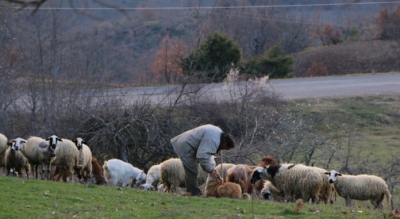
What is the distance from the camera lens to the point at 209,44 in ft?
121

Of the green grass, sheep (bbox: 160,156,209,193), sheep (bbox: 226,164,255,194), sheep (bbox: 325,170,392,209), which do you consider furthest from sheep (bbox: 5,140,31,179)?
sheep (bbox: 325,170,392,209)

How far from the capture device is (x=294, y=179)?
16031 mm

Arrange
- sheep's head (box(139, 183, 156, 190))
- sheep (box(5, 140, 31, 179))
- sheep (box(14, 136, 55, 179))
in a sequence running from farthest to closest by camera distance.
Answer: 1. sheep (box(5, 140, 31, 179))
2. sheep (box(14, 136, 55, 179))
3. sheep's head (box(139, 183, 156, 190))

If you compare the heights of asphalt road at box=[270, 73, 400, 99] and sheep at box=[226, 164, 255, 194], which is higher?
asphalt road at box=[270, 73, 400, 99]

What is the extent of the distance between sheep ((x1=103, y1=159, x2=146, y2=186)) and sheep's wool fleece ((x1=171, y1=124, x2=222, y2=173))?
3519mm

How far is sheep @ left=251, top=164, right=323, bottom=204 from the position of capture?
52.3ft

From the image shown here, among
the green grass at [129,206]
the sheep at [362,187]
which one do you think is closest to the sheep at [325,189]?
the sheep at [362,187]

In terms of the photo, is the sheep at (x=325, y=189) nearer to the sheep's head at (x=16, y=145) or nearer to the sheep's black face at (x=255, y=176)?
the sheep's black face at (x=255, y=176)

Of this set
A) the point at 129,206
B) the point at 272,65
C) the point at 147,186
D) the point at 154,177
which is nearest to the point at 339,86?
the point at 272,65

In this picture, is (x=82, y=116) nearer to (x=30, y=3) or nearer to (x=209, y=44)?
(x=209, y=44)

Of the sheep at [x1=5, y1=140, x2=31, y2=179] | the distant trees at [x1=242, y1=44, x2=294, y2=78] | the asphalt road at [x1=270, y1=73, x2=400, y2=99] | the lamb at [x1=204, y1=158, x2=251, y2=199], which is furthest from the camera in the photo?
the distant trees at [x1=242, y1=44, x2=294, y2=78]

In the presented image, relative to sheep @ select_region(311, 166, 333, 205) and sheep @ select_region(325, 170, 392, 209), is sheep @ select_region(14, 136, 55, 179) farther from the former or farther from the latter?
sheep @ select_region(325, 170, 392, 209)

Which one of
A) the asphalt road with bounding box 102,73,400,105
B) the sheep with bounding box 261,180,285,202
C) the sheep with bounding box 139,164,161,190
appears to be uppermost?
the asphalt road with bounding box 102,73,400,105

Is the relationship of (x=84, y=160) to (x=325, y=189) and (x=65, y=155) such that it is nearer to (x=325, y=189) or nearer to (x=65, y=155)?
(x=65, y=155)
